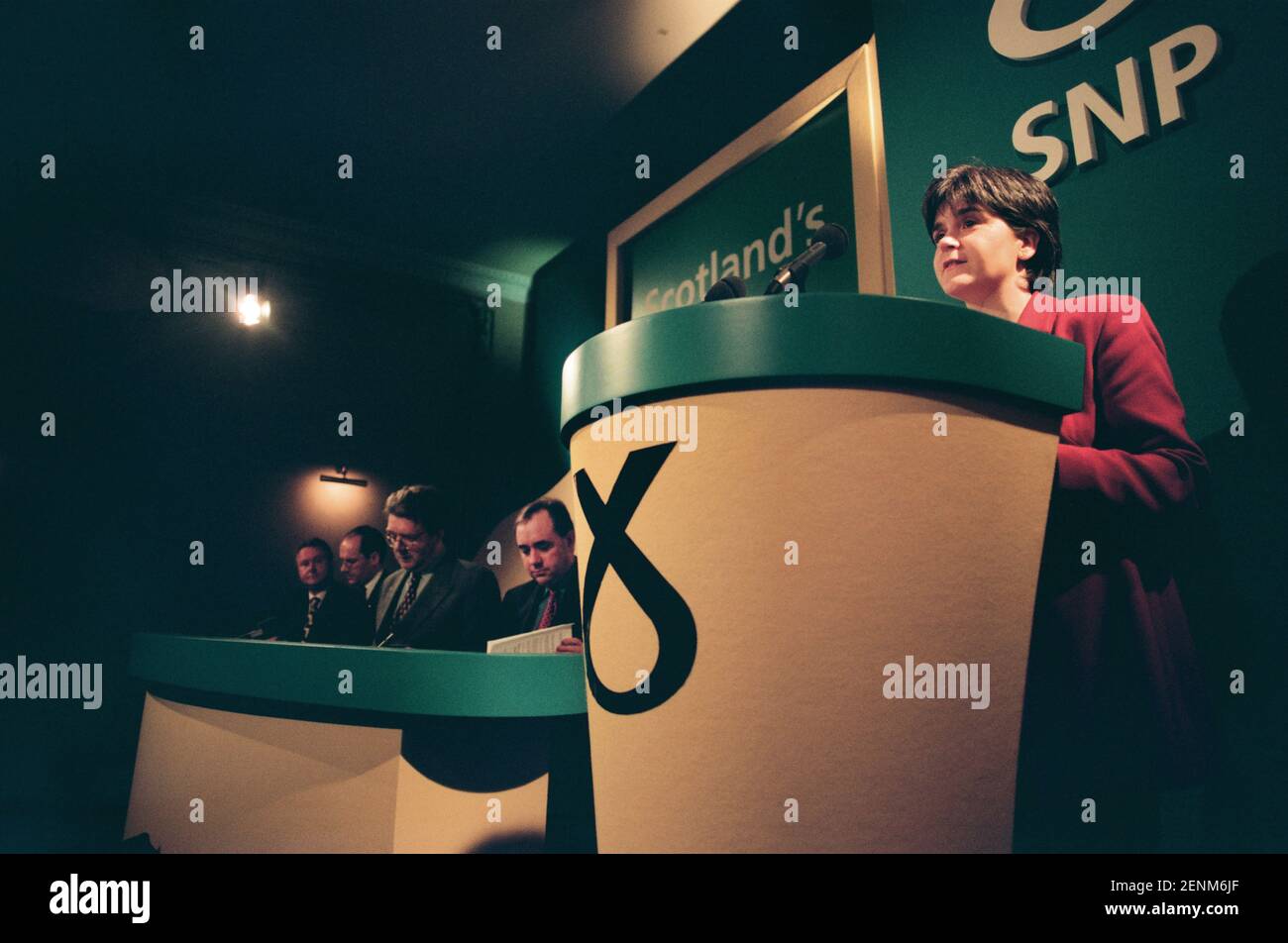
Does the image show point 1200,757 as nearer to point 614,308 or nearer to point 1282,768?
point 1282,768

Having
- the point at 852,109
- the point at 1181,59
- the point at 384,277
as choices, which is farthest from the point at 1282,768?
the point at 384,277

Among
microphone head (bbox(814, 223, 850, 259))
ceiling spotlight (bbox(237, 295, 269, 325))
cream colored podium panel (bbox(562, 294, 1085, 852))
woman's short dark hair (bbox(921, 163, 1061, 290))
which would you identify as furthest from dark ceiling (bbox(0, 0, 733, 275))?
cream colored podium panel (bbox(562, 294, 1085, 852))

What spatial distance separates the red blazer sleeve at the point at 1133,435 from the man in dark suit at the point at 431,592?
83.5 inches

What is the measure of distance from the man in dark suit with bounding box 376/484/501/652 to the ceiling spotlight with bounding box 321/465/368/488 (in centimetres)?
175

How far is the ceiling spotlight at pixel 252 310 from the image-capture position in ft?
16.2

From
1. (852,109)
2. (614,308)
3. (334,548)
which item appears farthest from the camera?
(334,548)

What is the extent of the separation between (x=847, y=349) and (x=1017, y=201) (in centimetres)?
69

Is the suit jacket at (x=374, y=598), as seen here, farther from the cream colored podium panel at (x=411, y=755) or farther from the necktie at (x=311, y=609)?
the cream colored podium panel at (x=411, y=755)

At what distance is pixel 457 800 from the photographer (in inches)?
57.2

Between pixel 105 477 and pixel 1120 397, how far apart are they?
15.9 feet

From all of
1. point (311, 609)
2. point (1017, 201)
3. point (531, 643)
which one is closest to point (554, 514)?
point (531, 643)

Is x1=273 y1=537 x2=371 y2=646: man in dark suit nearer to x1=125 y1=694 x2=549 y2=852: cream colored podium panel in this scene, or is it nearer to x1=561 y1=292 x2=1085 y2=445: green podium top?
x1=125 y1=694 x2=549 y2=852: cream colored podium panel

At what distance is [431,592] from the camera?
9.93 ft

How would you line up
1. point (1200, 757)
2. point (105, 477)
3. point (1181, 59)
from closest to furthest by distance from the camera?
point (1200, 757) → point (1181, 59) → point (105, 477)
